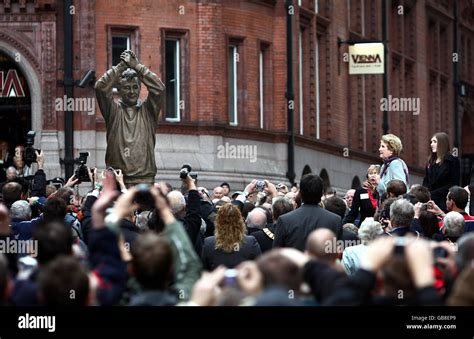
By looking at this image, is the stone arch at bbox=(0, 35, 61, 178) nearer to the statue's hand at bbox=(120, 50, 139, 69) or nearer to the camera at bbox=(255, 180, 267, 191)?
the camera at bbox=(255, 180, 267, 191)

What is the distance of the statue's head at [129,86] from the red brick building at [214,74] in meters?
18.8

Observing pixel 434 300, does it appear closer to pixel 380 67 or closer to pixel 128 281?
pixel 128 281

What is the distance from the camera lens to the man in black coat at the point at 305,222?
17.5 metres

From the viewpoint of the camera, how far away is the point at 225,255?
57.8 ft

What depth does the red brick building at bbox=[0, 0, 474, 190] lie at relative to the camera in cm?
4325

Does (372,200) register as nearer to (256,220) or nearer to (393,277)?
(256,220)

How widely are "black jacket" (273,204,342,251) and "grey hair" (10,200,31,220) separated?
2701 mm

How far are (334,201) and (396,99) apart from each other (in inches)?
1645

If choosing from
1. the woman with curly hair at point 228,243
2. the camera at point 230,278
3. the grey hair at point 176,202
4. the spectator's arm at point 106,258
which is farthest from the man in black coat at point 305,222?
the camera at point 230,278

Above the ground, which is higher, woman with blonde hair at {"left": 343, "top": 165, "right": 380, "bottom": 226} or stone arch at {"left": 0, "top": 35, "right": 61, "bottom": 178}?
stone arch at {"left": 0, "top": 35, "right": 61, "bottom": 178}

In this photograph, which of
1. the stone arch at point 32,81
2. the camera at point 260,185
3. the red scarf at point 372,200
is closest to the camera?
the red scarf at point 372,200

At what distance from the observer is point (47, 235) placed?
12188 mm

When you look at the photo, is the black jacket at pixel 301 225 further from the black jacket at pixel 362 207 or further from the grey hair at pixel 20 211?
the black jacket at pixel 362 207

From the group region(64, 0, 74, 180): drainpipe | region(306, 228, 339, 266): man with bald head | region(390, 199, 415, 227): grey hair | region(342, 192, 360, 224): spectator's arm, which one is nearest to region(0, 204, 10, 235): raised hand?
region(306, 228, 339, 266): man with bald head
